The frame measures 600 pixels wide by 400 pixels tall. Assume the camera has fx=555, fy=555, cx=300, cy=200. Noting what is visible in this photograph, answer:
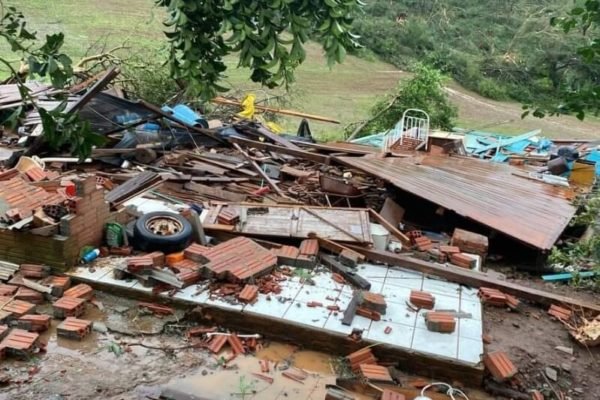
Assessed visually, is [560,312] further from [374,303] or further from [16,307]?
[16,307]

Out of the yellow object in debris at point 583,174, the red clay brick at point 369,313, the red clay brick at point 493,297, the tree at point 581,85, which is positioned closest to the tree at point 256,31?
the tree at point 581,85

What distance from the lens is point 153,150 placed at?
9781 millimetres

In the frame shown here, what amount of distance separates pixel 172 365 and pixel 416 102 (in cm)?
1292

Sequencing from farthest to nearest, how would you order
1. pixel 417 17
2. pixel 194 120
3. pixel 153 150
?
1. pixel 417 17
2. pixel 194 120
3. pixel 153 150

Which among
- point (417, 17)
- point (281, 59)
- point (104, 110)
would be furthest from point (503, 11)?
point (281, 59)

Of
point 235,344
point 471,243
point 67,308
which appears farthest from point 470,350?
point 67,308

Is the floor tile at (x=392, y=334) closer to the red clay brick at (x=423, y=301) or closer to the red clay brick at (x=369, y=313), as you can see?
the red clay brick at (x=369, y=313)

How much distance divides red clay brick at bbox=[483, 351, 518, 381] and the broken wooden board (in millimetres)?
2189

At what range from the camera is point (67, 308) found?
17.9ft

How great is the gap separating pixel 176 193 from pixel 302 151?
2695 millimetres

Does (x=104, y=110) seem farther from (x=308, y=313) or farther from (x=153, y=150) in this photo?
(x=308, y=313)

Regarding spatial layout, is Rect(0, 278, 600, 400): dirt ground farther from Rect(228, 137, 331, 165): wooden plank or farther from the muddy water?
Rect(228, 137, 331, 165): wooden plank

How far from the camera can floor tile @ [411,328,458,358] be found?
510 cm

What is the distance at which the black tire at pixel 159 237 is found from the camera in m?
6.36
